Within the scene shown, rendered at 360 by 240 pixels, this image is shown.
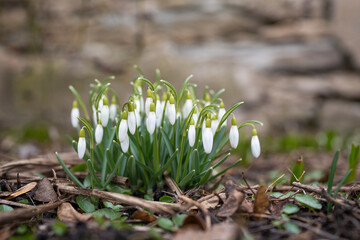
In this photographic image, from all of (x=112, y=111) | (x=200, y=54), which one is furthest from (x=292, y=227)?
(x=200, y=54)

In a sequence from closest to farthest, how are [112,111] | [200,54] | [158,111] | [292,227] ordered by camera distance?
1. [292,227]
2. [158,111]
3. [112,111]
4. [200,54]

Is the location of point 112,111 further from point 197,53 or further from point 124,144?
point 197,53

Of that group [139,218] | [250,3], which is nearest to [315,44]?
[250,3]

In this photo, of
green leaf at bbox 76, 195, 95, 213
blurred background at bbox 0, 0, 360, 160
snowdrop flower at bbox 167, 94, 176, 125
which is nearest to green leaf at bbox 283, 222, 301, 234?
snowdrop flower at bbox 167, 94, 176, 125

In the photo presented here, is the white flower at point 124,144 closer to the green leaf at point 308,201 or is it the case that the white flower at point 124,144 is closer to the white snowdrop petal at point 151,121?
the white snowdrop petal at point 151,121

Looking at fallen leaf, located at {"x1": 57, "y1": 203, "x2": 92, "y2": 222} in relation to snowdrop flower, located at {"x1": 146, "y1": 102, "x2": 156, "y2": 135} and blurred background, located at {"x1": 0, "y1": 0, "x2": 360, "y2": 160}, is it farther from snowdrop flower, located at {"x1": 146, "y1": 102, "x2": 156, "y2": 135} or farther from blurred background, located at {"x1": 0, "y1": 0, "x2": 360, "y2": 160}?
blurred background, located at {"x1": 0, "y1": 0, "x2": 360, "y2": 160}

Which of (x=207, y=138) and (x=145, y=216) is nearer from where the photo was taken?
(x=145, y=216)
